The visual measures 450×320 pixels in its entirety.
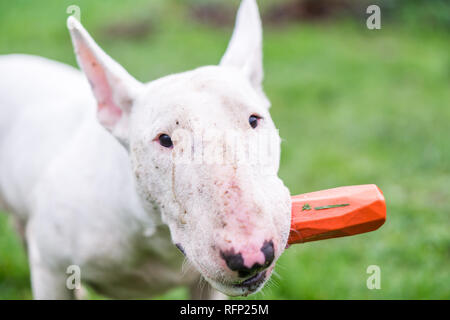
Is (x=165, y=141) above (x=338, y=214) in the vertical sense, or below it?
above

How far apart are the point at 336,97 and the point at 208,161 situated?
496 centimetres

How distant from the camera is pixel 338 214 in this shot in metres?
2.21

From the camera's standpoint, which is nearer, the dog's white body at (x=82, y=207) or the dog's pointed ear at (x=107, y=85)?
the dog's pointed ear at (x=107, y=85)

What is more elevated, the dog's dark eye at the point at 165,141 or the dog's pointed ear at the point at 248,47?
the dog's pointed ear at the point at 248,47

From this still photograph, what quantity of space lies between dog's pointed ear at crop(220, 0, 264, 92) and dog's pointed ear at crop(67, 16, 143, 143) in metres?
0.47

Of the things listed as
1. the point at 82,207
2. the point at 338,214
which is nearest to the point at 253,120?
the point at 338,214

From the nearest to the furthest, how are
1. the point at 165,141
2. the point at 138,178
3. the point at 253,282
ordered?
1. the point at 253,282
2. the point at 165,141
3. the point at 138,178

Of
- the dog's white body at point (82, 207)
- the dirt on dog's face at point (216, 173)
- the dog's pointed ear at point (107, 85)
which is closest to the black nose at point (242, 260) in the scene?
the dirt on dog's face at point (216, 173)

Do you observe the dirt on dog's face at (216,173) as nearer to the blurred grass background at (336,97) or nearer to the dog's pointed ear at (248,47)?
the dog's pointed ear at (248,47)

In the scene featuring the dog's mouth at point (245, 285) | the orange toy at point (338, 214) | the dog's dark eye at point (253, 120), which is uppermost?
the dog's dark eye at point (253, 120)

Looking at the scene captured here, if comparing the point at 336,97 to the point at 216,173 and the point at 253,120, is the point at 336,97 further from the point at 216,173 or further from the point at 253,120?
the point at 216,173

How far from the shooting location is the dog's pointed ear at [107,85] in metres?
2.40

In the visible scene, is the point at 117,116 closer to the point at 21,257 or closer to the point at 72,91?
the point at 72,91

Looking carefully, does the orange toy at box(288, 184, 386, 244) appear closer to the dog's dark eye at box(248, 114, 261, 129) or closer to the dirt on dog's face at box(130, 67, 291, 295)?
the dirt on dog's face at box(130, 67, 291, 295)
